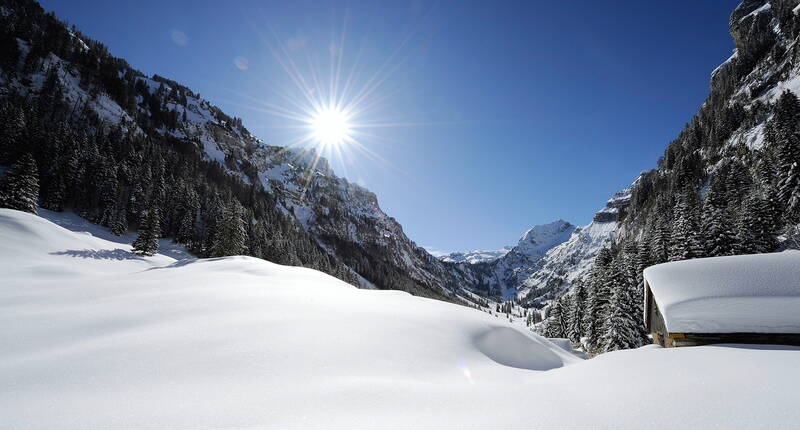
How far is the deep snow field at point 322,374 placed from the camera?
3.01m

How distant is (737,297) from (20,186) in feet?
209

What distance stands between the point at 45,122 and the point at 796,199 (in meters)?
131

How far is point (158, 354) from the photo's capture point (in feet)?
14.3

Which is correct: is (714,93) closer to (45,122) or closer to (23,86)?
(45,122)

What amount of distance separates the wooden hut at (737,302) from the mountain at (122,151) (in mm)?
43699

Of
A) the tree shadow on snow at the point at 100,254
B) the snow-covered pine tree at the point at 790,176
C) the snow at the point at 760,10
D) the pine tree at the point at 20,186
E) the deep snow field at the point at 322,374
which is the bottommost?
the tree shadow on snow at the point at 100,254

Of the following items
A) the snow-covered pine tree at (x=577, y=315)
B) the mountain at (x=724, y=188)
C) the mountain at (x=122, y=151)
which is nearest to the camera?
the mountain at (x=724, y=188)

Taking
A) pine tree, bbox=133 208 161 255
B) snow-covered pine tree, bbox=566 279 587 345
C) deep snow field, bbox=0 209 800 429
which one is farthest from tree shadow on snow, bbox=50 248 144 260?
snow-covered pine tree, bbox=566 279 587 345

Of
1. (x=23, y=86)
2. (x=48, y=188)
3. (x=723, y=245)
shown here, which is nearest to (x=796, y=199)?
(x=723, y=245)

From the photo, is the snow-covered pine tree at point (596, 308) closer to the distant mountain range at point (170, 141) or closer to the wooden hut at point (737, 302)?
the distant mountain range at point (170, 141)

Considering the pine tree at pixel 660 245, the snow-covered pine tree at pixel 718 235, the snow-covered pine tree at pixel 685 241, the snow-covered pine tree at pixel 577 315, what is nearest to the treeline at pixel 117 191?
the snow-covered pine tree at pixel 577 315

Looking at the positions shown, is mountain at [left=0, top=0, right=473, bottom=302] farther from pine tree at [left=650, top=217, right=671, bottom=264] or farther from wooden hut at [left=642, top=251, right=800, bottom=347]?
pine tree at [left=650, top=217, right=671, bottom=264]

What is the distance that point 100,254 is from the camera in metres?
28.9

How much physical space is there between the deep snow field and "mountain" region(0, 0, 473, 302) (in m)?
37.4
